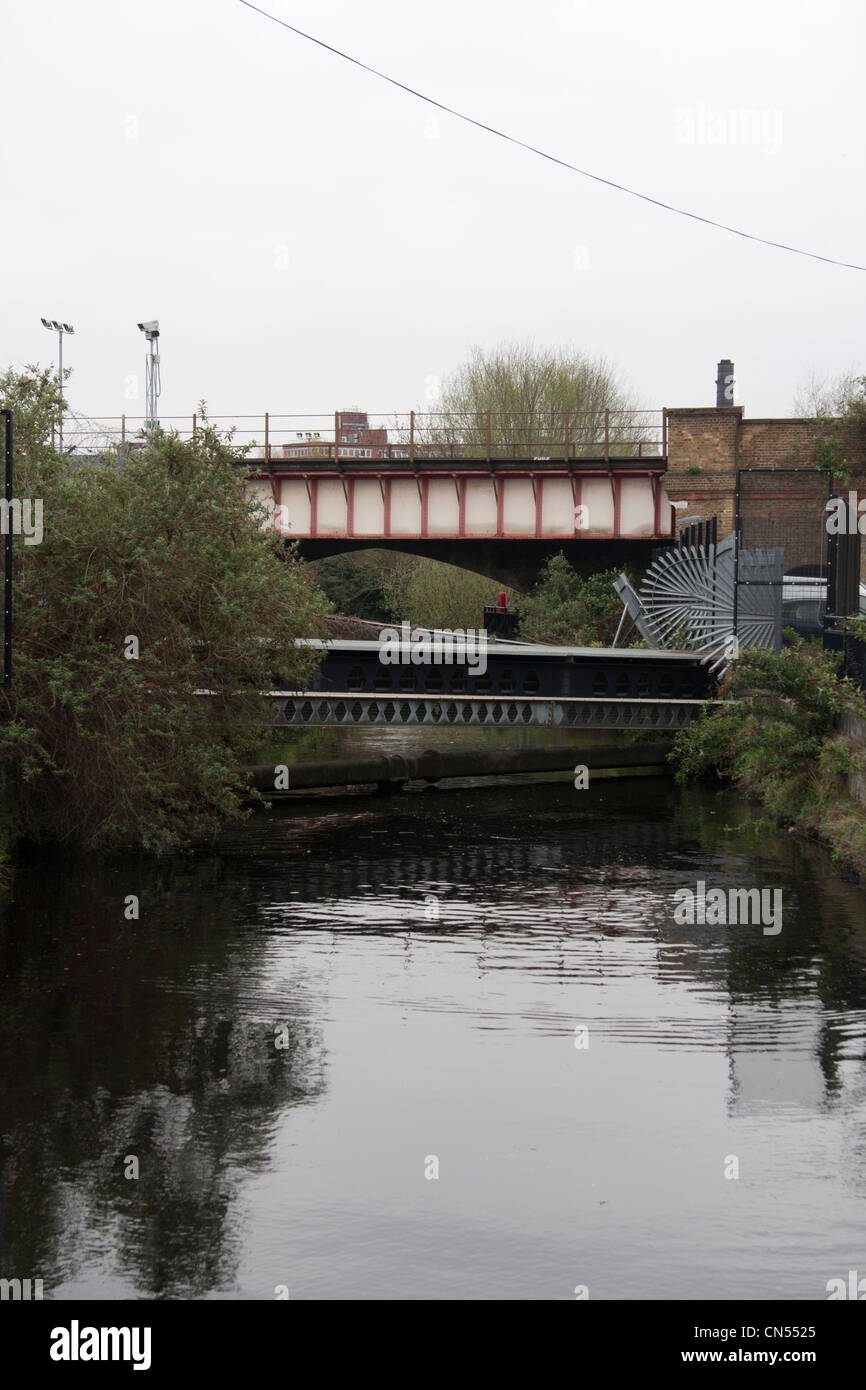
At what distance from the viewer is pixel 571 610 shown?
122ft

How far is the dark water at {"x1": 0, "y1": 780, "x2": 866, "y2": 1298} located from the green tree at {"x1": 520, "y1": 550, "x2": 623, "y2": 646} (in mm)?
18367

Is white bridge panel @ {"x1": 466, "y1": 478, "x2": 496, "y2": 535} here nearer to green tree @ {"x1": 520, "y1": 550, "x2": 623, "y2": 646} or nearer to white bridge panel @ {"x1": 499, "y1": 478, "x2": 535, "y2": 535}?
white bridge panel @ {"x1": 499, "y1": 478, "x2": 535, "y2": 535}

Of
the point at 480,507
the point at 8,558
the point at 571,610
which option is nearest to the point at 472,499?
the point at 480,507

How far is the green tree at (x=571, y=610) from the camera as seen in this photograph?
36.9 meters

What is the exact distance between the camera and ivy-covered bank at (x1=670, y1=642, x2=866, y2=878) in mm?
19078

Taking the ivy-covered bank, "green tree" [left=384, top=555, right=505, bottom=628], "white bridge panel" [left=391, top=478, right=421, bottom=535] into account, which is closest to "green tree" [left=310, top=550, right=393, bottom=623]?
"green tree" [left=384, top=555, right=505, bottom=628]

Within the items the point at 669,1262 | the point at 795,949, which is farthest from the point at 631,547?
the point at 669,1262

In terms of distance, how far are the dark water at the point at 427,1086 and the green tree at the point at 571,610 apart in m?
18.4

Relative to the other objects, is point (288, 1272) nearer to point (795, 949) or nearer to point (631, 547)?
point (795, 949)

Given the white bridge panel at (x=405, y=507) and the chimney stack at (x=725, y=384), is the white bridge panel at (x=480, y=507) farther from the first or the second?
the chimney stack at (x=725, y=384)

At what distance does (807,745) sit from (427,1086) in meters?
11.9

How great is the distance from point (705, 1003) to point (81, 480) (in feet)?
35.2

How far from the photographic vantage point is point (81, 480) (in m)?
18.7

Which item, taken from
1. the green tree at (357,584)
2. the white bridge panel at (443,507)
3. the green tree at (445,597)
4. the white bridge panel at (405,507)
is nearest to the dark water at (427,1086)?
the white bridge panel at (443,507)
